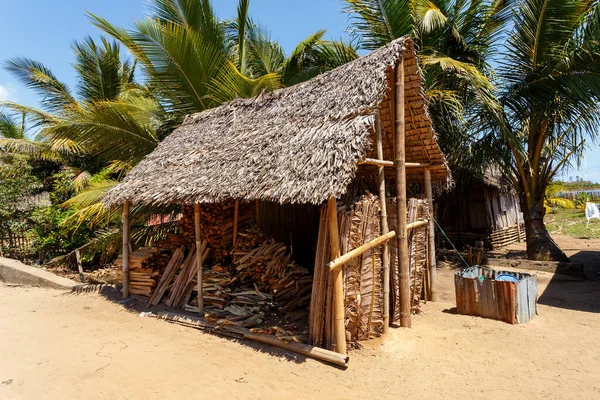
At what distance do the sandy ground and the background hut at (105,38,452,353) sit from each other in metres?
0.52

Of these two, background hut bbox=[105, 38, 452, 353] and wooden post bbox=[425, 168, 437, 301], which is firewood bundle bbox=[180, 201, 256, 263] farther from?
wooden post bbox=[425, 168, 437, 301]

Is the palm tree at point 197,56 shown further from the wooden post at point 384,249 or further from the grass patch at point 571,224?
the grass patch at point 571,224

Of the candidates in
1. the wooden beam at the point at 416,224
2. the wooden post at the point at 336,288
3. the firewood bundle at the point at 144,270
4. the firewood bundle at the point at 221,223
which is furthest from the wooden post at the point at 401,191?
the firewood bundle at the point at 144,270

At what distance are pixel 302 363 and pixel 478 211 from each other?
11.2m

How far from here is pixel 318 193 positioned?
4.14 meters

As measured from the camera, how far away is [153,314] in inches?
253

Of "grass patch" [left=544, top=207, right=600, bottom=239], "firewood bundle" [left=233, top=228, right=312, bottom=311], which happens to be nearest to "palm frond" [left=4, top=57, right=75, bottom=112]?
"firewood bundle" [left=233, top=228, right=312, bottom=311]

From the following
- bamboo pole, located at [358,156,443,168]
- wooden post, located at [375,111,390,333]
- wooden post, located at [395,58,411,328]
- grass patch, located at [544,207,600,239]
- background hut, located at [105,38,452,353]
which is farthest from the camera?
grass patch, located at [544,207,600,239]

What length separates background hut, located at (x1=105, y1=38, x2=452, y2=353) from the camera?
455 centimetres

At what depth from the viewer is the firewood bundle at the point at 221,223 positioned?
7.05 metres

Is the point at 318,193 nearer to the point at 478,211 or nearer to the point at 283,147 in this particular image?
the point at 283,147

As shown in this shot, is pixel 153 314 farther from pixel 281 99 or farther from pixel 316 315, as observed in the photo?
pixel 281 99

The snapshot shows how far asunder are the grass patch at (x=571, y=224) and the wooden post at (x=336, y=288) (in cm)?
1540

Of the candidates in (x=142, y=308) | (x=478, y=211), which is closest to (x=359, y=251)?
(x=142, y=308)
